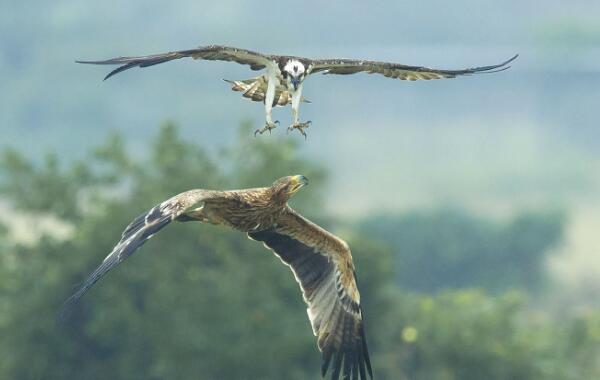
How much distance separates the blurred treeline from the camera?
141 ft

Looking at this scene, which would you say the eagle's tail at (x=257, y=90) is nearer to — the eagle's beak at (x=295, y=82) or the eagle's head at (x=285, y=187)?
the eagle's beak at (x=295, y=82)

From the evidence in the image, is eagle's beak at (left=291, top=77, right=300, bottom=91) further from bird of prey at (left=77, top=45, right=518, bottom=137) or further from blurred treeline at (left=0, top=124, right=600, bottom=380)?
blurred treeline at (left=0, top=124, right=600, bottom=380)

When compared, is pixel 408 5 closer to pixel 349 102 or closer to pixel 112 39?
pixel 112 39

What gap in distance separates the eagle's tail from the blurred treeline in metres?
29.2

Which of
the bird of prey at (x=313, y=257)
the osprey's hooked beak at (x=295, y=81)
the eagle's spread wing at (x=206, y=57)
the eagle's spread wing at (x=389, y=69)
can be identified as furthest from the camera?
the bird of prey at (x=313, y=257)

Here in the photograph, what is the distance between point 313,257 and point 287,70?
2.02 metres

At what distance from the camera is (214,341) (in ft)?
141

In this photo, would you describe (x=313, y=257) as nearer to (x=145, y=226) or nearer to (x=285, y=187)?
(x=285, y=187)

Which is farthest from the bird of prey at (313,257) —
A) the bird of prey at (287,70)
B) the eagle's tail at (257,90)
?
the bird of prey at (287,70)

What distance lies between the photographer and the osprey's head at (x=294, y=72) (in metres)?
12.9

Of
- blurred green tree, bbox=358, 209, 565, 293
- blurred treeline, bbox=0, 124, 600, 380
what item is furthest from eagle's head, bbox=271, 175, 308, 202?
blurred green tree, bbox=358, 209, 565, 293

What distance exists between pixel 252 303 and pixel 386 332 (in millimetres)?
3658

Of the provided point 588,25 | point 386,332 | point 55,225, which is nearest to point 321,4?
point 588,25

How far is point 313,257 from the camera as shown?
14.3 metres
